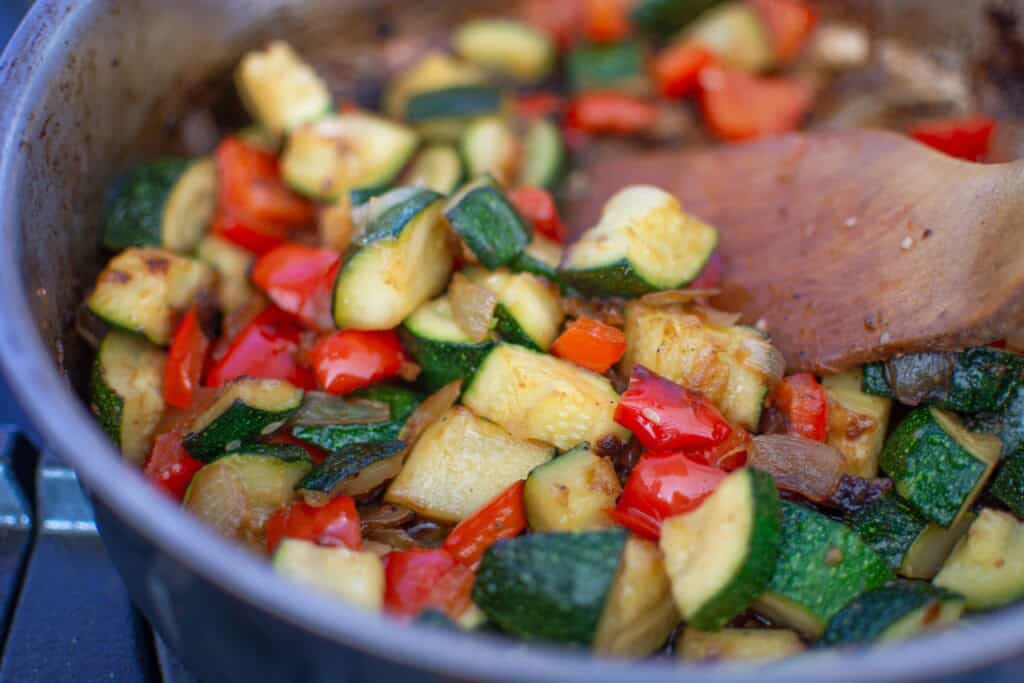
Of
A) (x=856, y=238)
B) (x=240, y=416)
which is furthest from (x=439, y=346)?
(x=856, y=238)

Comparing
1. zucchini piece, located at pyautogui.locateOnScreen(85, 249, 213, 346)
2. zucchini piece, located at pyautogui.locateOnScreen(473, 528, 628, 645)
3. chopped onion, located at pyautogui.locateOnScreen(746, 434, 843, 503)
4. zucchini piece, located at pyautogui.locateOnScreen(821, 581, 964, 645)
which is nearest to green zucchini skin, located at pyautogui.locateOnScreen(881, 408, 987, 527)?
chopped onion, located at pyautogui.locateOnScreen(746, 434, 843, 503)

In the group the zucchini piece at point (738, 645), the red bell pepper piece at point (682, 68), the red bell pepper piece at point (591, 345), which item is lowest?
the zucchini piece at point (738, 645)

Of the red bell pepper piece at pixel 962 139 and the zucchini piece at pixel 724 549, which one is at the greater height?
the red bell pepper piece at pixel 962 139

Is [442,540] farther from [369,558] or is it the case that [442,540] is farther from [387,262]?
[387,262]

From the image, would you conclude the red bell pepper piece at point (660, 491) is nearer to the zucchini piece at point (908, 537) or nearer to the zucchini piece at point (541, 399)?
the zucchini piece at point (541, 399)

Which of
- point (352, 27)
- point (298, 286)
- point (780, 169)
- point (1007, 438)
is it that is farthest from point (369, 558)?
point (352, 27)

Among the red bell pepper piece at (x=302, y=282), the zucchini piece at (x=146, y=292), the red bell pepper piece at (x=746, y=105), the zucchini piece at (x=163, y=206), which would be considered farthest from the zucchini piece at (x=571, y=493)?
the red bell pepper piece at (x=746, y=105)
